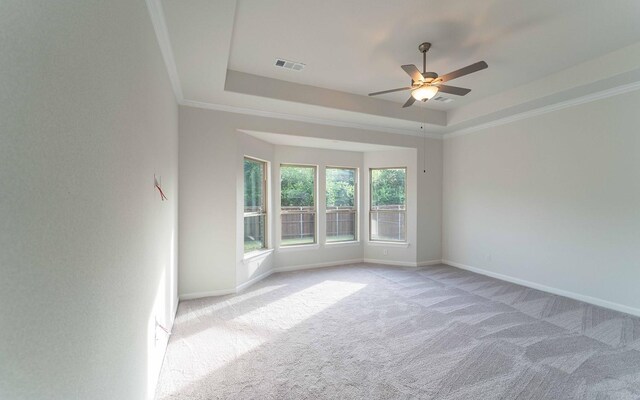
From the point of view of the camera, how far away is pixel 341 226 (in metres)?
6.27

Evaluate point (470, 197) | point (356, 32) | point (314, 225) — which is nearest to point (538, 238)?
point (470, 197)

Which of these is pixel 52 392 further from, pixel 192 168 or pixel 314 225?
pixel 314 225

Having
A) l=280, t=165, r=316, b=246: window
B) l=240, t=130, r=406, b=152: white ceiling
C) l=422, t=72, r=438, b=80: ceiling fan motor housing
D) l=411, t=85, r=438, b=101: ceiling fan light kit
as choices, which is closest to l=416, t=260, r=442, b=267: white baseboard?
l=280, t=165, r=316, b=246: window

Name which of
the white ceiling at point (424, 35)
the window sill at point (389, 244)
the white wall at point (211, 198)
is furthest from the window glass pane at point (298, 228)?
Answer: the white ceiling at point (424, 35)

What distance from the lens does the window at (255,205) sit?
484cm

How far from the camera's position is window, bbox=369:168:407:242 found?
620cm

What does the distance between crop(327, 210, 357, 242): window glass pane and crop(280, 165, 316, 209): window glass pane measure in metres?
0.62

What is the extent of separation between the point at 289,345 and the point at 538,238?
14.3 feet

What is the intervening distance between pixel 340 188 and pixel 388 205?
1.16m

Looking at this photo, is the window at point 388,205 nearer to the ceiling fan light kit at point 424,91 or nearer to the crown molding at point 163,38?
the ceiling fan light kit at point 424,91

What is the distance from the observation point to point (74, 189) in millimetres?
911

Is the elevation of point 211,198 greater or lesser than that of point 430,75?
lesser

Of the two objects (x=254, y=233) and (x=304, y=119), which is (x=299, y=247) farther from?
(x=304, y=119)

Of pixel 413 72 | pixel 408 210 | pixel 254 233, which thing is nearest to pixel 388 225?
pixel 408 210
